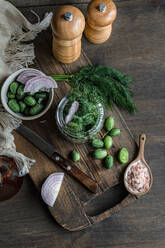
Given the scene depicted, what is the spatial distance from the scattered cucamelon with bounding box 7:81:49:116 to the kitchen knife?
3.8 inches

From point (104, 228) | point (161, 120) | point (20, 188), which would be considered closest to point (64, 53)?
point (161, 120)

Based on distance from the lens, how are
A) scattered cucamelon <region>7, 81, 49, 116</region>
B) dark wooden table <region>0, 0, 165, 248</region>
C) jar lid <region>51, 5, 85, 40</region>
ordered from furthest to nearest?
dark wooden table <region>0, 0, 165, 248</region>
scattered cucamelon <region>7, 81, 49, 116</region>
jar lid <region>51, 5, 85, 40</region>

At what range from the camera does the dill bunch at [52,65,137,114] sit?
1481 mm

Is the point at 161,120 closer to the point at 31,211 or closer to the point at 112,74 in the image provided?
the point at 112,74

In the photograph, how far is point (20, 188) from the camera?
1502 millimetres

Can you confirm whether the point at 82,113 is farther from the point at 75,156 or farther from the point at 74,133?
the point at 75,156

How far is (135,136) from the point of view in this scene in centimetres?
153

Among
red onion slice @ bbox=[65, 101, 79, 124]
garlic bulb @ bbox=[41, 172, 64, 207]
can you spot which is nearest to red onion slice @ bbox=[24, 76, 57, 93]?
red onion slice @ bbox=[65, 101, 79, 124]

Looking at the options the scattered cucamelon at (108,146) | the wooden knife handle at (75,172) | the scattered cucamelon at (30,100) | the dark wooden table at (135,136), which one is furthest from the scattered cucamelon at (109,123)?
the scattered cucamelon at (30,100)

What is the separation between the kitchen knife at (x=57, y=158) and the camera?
4.66 ft

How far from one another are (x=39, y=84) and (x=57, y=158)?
0.35 meters

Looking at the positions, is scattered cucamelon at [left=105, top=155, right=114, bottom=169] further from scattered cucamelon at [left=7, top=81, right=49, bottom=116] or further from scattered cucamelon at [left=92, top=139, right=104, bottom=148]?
scattered cucamelon at [left=7, top=81, right=49, bottom=116]

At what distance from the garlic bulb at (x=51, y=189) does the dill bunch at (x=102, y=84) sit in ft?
1.41

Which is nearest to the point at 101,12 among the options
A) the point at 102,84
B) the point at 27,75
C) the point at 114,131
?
the point at 102,84
